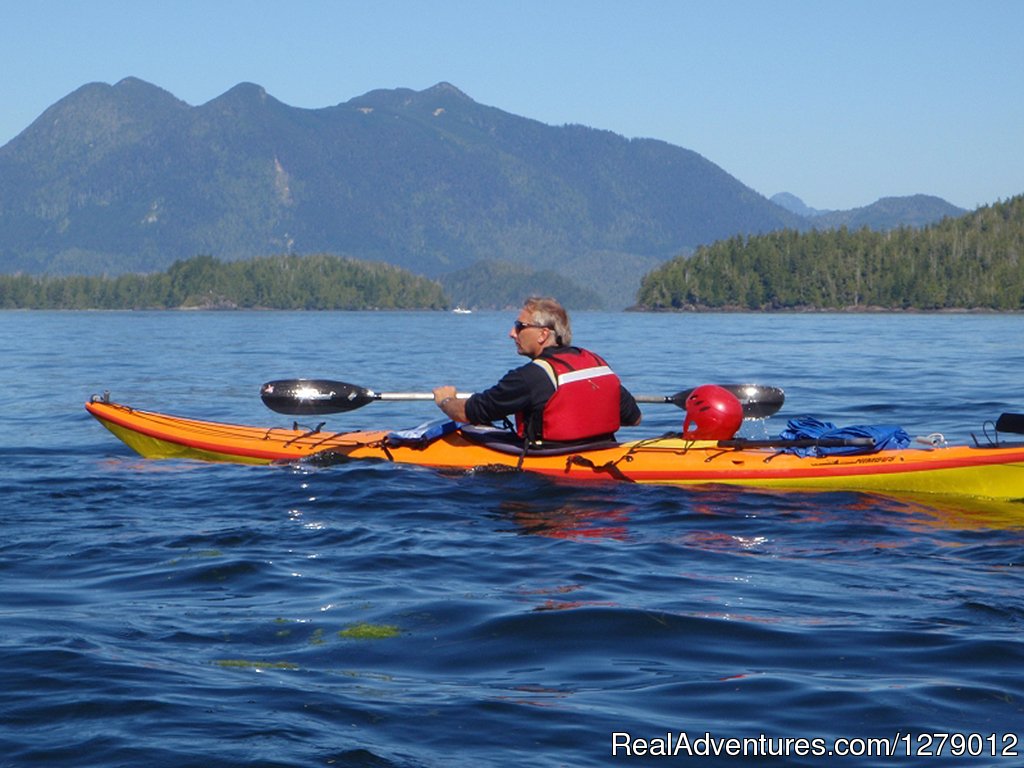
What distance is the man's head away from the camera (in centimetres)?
996

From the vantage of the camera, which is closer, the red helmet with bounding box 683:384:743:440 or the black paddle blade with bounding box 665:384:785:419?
the red helmet with bounding box 683:384:743:440

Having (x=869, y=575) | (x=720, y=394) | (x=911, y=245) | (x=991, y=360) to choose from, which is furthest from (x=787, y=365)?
(x=911, y=245)

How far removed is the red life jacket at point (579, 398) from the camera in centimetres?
985

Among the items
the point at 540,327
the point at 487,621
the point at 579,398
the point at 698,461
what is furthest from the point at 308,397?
the point at 487,621

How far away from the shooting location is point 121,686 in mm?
5145

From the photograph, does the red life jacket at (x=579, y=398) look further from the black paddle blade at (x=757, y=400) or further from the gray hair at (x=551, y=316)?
the black paddle blade at (x=757, y=400)

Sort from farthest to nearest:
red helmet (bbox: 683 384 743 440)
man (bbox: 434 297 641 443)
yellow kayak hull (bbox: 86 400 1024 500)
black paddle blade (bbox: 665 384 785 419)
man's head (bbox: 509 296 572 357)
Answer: black paddle blade (bbox: 665 384 785 419), red helmet (bbox: 683 384 743 440), man's head (bbox: 509 296 572 357), man (bbox: 434 297 641 443), yellow kayak hull (bbox: 86 400 1024 500)

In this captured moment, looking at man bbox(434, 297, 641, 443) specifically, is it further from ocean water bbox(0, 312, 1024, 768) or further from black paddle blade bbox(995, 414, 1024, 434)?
black paddle blade bbox(995, 414, 1024, 434)

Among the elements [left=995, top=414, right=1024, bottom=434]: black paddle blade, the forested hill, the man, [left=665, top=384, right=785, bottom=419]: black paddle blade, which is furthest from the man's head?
the forested hill

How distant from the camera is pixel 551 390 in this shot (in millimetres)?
9883

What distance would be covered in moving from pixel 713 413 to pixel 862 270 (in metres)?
150

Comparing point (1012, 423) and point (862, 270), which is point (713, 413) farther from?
point (862, 270)

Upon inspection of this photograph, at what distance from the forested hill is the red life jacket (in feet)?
458

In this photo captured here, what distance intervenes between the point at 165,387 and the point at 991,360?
18.9 meters
